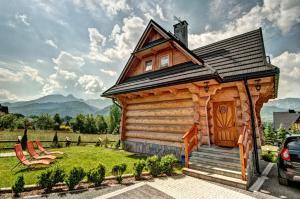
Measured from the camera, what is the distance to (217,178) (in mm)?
5930

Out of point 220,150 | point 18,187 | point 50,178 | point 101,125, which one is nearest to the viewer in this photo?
point 18,187

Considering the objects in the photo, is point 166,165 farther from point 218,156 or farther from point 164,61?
point 164,61

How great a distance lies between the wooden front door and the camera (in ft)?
26.8

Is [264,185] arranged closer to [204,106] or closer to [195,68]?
[204,106]

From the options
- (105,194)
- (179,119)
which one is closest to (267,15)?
(179,119)

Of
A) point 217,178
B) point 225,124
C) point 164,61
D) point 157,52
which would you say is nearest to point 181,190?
point 217,178

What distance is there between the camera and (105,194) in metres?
4.72

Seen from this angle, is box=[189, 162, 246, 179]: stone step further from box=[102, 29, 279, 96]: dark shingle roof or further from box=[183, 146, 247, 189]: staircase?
box=[102, 29, 279, 96]: dark shingle roof

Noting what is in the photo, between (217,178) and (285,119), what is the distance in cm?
4652

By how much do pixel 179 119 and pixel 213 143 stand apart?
2042 millimetres

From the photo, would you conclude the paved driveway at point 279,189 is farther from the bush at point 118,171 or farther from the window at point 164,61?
the window at point 164,61

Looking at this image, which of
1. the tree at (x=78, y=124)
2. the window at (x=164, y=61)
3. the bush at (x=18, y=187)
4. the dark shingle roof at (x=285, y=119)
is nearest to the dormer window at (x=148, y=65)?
the window at (x=164, y=61)

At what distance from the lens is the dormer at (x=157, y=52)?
1027cm

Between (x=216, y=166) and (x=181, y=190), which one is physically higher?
(x=216, y=166)
